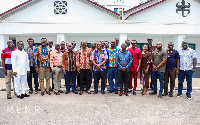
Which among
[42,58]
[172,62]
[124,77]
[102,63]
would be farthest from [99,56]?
[172,62]

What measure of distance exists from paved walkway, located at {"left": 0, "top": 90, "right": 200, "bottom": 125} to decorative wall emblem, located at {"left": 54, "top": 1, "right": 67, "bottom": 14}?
980cm

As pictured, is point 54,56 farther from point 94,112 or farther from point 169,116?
point 169,116

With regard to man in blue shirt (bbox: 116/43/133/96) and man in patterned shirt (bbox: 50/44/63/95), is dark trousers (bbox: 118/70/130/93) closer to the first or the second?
man in blue shirt (bbox: 116/43/133/96)

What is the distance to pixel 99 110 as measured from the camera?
4188mm

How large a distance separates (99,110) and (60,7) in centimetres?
1162

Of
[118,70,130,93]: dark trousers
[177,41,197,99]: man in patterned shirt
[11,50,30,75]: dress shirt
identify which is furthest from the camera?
[118,70,130,93]: dark trousers

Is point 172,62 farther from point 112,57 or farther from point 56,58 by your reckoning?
point 56,58

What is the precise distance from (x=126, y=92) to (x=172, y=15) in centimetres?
1129

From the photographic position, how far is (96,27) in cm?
1385

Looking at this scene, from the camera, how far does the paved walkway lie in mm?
3551

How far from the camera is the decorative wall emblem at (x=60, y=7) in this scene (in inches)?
537

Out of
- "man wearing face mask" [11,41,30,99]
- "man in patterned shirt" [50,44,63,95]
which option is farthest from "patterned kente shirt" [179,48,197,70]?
"man wearing face mask" [11,41,30,99]

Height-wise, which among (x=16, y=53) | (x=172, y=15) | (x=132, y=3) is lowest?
(x=16, y=53)

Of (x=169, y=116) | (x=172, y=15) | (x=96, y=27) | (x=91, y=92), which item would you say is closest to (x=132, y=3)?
(x=172, y=15)
